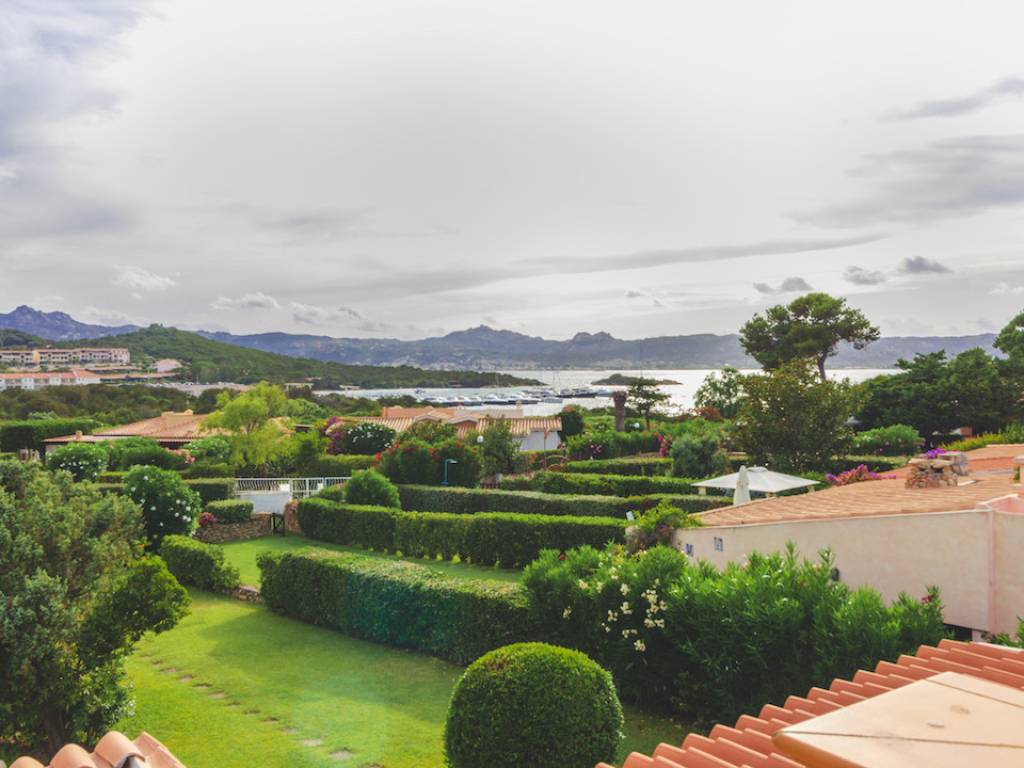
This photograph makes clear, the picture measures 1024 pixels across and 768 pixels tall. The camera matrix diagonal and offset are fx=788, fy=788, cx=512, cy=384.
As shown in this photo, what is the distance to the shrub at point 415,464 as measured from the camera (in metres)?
27.3

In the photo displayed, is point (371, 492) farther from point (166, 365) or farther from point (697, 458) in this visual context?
point (166, 365)

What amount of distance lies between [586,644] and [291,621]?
707cm

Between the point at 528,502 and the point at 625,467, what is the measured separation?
30.8 ft

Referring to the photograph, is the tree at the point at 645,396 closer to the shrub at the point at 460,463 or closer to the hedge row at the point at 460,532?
the shrub at the point at 460,463

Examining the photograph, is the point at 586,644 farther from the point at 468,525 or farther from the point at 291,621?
the point at 468,525

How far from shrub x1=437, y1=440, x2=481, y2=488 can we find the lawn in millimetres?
13696

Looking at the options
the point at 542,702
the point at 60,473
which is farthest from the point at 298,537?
the point at 542,702

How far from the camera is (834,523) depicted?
9.80m

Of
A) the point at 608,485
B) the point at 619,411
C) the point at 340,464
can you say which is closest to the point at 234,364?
the point at 619,411

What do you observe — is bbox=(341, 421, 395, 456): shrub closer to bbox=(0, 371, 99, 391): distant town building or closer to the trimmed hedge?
the trimmed hedge

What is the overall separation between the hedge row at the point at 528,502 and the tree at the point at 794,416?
5871 mm

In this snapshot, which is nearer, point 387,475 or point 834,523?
point 834,523

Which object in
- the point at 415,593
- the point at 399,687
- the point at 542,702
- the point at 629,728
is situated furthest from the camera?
the point at 415,593

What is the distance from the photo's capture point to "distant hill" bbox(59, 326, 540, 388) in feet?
395
